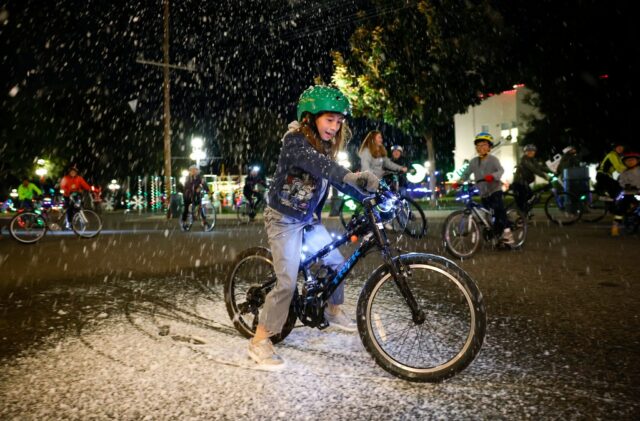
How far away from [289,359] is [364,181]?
1399 mm

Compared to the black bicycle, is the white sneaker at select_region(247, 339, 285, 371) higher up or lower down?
lower down

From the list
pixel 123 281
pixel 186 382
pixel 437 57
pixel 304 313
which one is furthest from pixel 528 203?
pixel 437 57

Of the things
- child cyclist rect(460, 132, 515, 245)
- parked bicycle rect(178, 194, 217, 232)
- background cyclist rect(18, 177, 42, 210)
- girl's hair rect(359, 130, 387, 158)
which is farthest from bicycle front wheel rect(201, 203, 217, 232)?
child cyclist rect(460, 132, 515, 245)

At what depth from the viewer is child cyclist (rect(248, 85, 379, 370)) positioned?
3867mm

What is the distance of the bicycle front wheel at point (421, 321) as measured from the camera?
11.5 ft

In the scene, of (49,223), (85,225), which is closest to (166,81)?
(49,223)

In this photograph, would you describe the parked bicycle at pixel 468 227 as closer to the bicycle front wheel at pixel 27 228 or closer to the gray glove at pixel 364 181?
the gray glove at pixel 364 181

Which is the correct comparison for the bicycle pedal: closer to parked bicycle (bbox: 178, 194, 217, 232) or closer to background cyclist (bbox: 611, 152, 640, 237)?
background cyclist (bbox: 611, 152, 640, 237)

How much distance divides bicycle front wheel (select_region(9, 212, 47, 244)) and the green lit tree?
552 inches

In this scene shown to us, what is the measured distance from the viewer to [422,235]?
38.8ft

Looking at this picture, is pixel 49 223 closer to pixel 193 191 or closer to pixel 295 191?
pixel 193 191

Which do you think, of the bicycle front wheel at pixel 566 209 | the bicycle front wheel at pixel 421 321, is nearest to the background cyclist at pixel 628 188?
the bicycle front wheel at pixel 566 209

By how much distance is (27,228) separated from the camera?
46.0 feet

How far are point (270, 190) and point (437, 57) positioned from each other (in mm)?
19777
